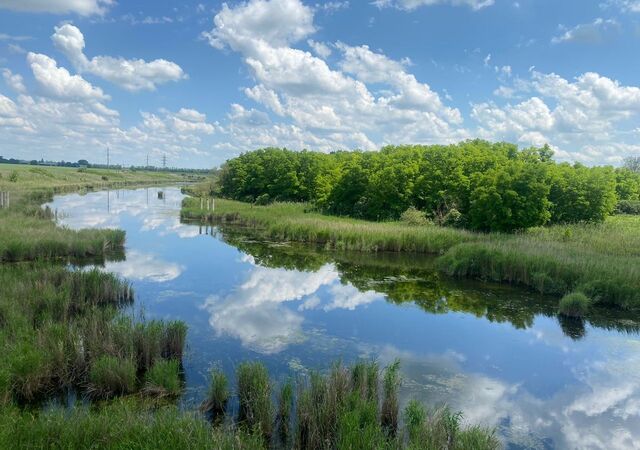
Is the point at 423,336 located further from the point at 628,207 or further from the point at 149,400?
the point at 628,207

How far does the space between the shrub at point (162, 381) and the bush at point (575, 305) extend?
47.5ft

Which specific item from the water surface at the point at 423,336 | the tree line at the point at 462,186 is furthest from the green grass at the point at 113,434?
the tree line at the point at 462,186

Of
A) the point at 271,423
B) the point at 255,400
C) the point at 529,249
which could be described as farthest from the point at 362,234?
the point at 271,423

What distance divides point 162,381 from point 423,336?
8642 mm

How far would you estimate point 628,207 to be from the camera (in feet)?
156

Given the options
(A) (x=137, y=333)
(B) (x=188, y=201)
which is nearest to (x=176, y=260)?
(A) (x=137, y=333)

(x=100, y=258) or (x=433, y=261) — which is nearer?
(x=100, y=258)

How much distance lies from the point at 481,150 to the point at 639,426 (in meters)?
37.9

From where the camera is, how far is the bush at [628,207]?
46.8 m

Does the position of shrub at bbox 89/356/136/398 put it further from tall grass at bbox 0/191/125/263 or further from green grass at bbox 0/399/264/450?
tall grass at bbox 0/191/125/263

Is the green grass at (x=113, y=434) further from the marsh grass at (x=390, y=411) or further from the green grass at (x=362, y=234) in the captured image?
the green grass at (x=362, y=234)

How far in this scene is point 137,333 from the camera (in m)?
11.3

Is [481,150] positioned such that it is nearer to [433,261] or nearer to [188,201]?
[433,261]

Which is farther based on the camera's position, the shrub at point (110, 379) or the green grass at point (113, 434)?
the shrub at point (110, 379)
